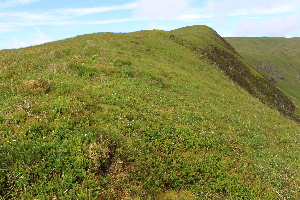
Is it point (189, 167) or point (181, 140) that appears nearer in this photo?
point (189, 167)

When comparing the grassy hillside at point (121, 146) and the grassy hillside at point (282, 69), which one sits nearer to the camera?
the grassy hillside at point (121, 146)

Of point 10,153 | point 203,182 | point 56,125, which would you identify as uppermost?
A: point 56,125

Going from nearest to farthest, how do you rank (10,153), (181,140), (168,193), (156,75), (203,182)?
(10,153) → (168,193) → (203,182) → (181,140) → (156,75)

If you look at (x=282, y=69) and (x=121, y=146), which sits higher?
(x=282, y=69)

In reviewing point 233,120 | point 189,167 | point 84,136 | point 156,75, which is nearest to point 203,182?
point 189,167

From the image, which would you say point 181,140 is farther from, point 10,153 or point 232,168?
point 10,153

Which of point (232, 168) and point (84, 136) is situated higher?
point (84, 136)

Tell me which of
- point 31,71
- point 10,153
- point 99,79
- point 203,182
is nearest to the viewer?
point 10,153

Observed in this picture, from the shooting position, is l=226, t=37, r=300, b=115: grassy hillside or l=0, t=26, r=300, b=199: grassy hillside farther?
l=226, t=37, r=300, b=115: grassy hillside

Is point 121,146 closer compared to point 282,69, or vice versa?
point 121,146

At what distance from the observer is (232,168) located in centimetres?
1059

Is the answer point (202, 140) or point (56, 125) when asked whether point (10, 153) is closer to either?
point (56, 125)

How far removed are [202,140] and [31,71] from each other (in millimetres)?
14948

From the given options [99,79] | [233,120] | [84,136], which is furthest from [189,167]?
[99,79]
